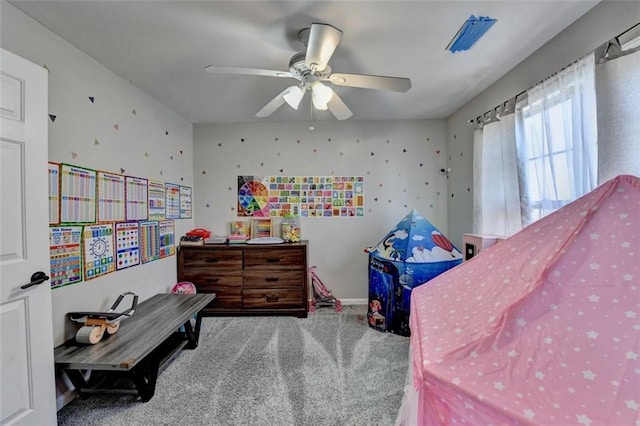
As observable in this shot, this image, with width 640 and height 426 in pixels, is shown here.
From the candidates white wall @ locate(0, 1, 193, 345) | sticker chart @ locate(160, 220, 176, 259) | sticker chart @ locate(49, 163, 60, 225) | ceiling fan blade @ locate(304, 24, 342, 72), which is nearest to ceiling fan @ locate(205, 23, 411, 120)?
ceiling fan blade @ locate(304, 24, 342, 72)

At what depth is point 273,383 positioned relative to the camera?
2012 millimetres

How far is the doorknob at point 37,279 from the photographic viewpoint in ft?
4.75

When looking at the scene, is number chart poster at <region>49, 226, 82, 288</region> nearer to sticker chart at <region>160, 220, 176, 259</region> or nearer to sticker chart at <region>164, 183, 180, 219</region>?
sticker chart at <region>160, 220, 176, 259</region>

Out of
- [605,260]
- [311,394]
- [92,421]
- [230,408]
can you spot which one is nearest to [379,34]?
[605,260]

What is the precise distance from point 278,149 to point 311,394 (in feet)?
9.12

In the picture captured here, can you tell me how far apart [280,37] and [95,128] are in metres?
1.59

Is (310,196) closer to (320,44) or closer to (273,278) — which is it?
(273,278)

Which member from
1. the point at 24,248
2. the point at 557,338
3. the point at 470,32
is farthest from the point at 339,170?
the point at 557,338

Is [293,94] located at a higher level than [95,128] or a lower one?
higher

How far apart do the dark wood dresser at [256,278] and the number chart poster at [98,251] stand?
3.54 ft

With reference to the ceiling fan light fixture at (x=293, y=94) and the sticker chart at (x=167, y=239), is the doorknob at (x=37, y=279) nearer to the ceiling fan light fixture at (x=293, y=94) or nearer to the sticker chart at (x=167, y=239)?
the sticker chart at (x=167, y=239)

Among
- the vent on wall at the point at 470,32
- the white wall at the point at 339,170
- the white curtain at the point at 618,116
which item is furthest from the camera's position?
the white wall at the point at 339,170

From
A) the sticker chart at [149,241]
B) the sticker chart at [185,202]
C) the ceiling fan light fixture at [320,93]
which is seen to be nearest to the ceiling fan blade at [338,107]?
the ceiling fan light fixture at [320,93]

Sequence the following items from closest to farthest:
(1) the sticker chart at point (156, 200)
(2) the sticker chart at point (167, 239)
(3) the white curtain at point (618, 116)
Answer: (3) the white curtain at point (618, 116), (1) the sticker chart at point (156, 200), (2) the sticker chart at point (167, 239)
